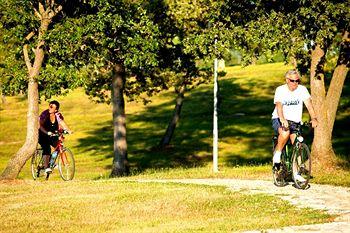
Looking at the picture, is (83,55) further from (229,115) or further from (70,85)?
(229,115)

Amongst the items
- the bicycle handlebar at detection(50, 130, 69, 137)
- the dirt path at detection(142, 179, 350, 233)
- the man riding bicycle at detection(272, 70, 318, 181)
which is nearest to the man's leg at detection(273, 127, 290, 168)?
the man riding bicycle at detection(272, 70, 318, 181)

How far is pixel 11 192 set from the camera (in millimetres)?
17219

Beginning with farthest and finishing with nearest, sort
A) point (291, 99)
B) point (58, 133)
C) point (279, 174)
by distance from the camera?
point (58, 133) < point (279, 174) < point (291, 99)

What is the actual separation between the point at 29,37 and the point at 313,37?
365 inches

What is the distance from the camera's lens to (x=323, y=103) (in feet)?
66.3

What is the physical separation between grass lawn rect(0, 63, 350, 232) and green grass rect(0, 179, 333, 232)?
0.06 feet

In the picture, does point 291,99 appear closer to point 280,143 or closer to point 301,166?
point 280,143

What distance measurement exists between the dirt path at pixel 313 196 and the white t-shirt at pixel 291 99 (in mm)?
1648

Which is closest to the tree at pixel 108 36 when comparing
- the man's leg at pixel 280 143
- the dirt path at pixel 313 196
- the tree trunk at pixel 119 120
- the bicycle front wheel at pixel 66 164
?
the tree trunk at pixel 119 120

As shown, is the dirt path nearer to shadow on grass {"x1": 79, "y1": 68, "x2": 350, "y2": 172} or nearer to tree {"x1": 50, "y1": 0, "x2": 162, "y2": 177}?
tree {"x1": 50, "y1": 0, "x2": 162, "y2": 177}

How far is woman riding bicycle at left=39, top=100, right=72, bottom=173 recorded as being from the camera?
65.3ft

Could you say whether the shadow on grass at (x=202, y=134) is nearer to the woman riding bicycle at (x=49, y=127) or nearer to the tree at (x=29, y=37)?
the tree at (x=29, y=37)

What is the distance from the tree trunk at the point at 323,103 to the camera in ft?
65.1

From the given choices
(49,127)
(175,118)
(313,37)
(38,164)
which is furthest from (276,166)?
(175,118)
